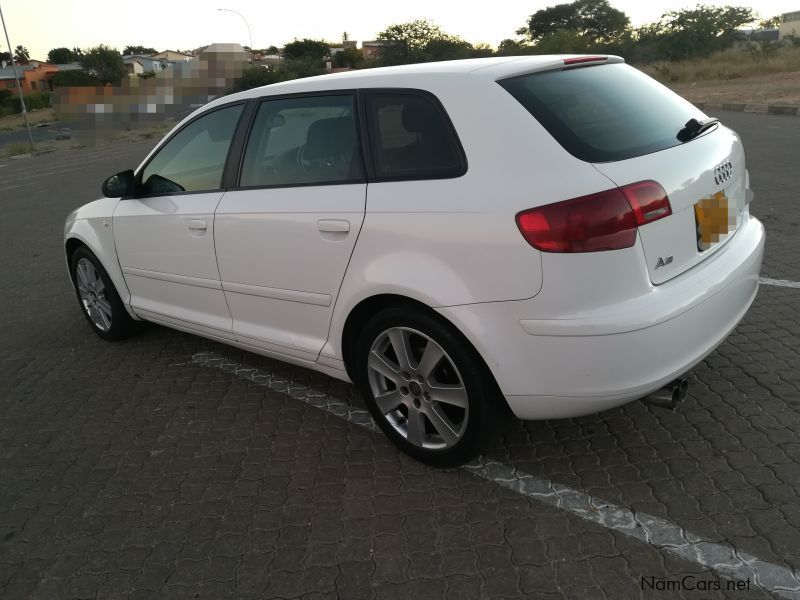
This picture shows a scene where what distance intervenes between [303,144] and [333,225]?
628mm

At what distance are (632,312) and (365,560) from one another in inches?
53.1

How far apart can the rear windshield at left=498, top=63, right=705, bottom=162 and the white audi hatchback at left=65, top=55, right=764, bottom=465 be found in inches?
0.5

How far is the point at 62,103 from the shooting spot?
10.4 metres

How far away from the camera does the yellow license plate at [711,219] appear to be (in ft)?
8.87

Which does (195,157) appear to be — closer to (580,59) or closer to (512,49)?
(580,59)

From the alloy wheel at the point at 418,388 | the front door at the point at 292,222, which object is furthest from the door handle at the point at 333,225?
the alloy wheel at the point at 418,388

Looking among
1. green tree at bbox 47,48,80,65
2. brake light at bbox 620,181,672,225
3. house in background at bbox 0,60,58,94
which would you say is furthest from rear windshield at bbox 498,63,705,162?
green tree at bbox 47,48,80,65

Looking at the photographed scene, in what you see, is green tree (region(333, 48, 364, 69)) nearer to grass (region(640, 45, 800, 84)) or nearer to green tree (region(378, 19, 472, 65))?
green tree (region(378, 19, 472, 65))

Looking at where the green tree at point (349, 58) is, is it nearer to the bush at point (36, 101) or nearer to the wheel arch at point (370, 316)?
the bush at point (36, 101)

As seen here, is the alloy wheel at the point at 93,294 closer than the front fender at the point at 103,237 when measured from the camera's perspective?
No

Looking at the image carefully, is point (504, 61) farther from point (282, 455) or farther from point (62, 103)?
point (62, 103)

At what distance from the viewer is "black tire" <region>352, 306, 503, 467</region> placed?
8.89 ft

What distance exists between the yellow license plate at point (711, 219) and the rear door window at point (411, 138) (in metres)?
0.98

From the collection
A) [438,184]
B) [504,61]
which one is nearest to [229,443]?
[438,184]
